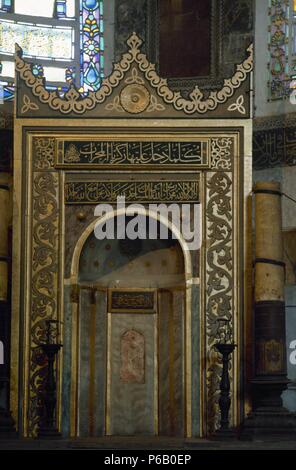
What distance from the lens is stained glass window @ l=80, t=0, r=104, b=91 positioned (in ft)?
53.8

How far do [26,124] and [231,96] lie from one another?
193 centimetres

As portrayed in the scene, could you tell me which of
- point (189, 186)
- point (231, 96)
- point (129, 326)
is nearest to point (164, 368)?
point (129, 326)

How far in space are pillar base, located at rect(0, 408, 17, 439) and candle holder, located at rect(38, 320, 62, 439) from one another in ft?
0.80

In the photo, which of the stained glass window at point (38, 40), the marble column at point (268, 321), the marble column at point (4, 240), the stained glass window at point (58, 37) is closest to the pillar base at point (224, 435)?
the marble column at point (268, 321)

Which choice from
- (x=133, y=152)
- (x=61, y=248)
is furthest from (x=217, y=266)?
(x=61, y=248)

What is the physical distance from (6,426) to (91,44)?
508 cm

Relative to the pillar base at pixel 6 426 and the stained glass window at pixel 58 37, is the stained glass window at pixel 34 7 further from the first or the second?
the pillar base at pixel 6 426

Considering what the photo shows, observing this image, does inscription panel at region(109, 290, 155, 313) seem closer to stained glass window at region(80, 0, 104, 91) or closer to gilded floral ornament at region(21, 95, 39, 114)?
gilded floral ornament at region(21, 95, 39, 114)

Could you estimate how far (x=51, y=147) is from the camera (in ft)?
45.2

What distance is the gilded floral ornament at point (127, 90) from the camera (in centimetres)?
1378

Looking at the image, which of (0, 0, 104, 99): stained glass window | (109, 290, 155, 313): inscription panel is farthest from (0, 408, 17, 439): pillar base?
(0, 0, 104, 99): stained glass window

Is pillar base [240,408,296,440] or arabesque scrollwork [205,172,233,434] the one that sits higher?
arabesque scrollwork [205,172,233,434]
